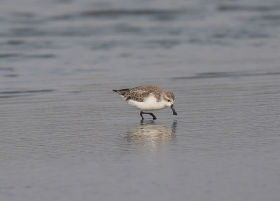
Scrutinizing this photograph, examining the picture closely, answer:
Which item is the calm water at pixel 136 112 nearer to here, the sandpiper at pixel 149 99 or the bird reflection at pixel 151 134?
the bird reflection at pixel 151 134

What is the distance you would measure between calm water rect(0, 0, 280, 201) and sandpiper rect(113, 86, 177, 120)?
21cm

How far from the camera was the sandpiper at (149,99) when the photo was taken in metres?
11.0

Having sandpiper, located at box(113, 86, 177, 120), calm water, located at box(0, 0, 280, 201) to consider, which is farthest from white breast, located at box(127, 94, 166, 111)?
calm water, located at box(0, 0, 280, 201)

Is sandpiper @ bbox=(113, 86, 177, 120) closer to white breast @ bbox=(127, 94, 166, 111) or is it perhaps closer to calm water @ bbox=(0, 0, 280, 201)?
white breast @ bbox=(127, 94, 166, 111)

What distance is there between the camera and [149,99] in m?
11.1

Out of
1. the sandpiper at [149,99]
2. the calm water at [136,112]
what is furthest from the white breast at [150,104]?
the calm water at [136,112]

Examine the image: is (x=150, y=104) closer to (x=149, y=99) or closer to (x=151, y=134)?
(x=149, y=99)

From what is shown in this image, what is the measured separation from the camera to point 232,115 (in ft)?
35.8

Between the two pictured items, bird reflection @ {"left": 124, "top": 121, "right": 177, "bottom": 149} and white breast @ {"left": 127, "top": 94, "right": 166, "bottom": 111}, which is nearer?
bird reflection @ {"left": 124, "top": 121, "right": 177, "bottom": 149}

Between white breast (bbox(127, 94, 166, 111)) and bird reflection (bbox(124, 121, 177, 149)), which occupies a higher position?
white breast (bbox(127, 94, 166, 111))

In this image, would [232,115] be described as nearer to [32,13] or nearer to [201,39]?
[201,39]

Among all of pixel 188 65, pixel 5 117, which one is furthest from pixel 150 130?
pixel 188 65

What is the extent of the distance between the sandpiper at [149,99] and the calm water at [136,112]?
21cm

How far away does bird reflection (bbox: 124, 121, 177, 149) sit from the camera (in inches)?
374
